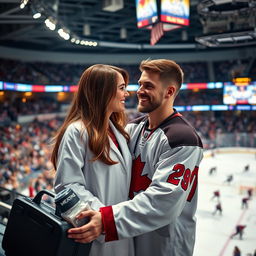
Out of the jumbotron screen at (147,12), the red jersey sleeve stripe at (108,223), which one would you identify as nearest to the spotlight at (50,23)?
the jumbotron screen at (147,12)

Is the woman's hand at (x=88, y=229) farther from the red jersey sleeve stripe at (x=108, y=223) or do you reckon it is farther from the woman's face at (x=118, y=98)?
the woman's face at (x=118, y=98)

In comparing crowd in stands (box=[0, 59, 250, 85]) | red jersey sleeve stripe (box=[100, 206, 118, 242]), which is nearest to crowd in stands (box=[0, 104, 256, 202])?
crowd in stands (box=[0, 59, 250, 85])

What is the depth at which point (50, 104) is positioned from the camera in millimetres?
16578

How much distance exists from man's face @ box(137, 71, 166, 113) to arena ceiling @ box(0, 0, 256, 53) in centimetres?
480

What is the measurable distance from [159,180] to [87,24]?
41.8ft

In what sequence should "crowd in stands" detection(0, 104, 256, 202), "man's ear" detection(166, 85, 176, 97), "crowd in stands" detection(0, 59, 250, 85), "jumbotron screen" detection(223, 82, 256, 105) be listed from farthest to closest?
"crowd in stands" detection(0, 59, 250, 85) < "jumbotron screen" detection(223, 82, 256, 105) < "crowd in stands" detection(0, 104, 256, 202) < "man's ear" detection(166, 85, 176, 97)

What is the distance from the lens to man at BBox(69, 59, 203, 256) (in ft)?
4.00

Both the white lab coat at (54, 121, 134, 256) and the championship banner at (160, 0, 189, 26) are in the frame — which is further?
the championship banner at (160, 0, 189, 26)

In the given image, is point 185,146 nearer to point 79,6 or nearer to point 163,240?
point 163,240

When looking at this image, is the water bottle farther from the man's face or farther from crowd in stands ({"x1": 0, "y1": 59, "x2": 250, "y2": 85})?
crowd in stands ({"x1": 0, "y1": 59, "x2": 250, "y2": 85})

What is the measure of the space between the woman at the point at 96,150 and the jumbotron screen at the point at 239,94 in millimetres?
13268

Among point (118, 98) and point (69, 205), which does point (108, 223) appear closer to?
point (69, 205)

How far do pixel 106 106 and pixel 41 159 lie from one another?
343 inches

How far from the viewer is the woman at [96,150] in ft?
4.18
